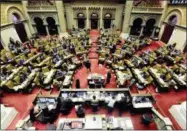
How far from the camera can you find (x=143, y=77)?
10.4 m

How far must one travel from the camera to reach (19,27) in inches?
762

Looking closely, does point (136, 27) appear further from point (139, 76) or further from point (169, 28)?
point (139, 76)

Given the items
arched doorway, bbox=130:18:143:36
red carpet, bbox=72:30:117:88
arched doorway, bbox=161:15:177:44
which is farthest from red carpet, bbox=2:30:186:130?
arched doorway, bbox=130:18:143:36

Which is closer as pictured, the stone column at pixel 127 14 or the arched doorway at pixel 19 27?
the arched doorway at pixel 19 27

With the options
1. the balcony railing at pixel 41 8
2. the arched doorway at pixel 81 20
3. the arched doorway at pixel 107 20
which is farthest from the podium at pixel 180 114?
the arched doorway at pixel 81 20

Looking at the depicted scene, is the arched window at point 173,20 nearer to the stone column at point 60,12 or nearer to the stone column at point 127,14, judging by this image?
the stone column at point 127,14

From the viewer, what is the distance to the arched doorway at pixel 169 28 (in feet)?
58.6

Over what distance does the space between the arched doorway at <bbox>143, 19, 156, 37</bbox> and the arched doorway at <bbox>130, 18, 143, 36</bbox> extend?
0.98 m

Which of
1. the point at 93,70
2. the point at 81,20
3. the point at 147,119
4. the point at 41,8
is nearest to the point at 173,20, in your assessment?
the point at 93,70

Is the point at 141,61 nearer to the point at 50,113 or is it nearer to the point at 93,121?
the point at 93,121

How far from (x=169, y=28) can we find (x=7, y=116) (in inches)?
784

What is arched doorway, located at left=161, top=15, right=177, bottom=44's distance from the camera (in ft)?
58.6

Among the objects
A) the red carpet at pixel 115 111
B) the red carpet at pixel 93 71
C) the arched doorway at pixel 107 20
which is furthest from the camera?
the arched doorway at pixel 107 20

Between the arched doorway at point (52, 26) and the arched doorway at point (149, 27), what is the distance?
1432 cm
